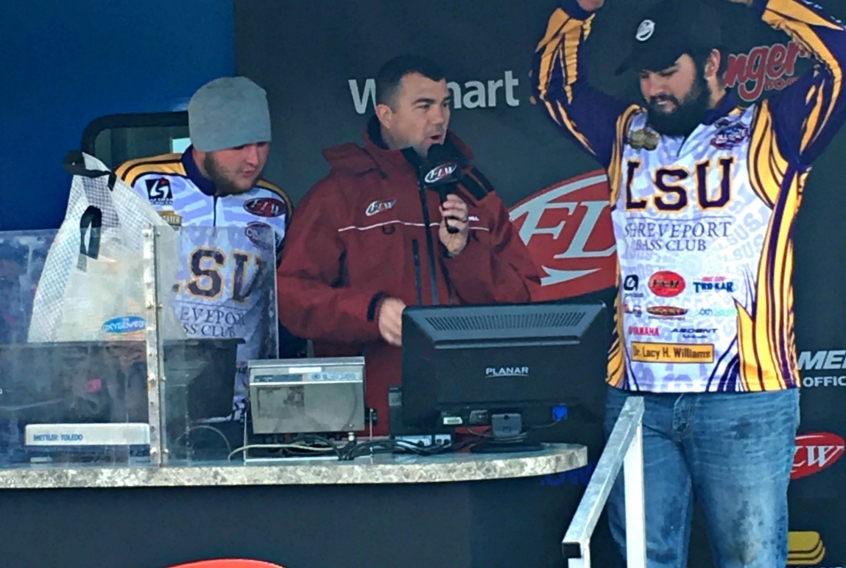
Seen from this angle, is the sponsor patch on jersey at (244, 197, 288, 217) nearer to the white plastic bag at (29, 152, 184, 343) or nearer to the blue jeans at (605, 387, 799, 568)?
the white plastic bag at (29, 152, 184, 343)

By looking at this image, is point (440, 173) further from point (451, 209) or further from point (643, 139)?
point (643, 139)

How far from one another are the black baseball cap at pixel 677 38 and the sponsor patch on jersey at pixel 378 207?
0.86 m

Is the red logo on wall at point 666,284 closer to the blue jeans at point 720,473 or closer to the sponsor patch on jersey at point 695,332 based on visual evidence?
the sponsor patch on jersey at point 695,332

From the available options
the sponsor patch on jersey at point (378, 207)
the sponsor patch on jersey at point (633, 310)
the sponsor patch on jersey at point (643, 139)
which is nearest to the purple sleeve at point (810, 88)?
the sponsor patch on jersey at point (643, 139)

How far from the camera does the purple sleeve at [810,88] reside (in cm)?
364

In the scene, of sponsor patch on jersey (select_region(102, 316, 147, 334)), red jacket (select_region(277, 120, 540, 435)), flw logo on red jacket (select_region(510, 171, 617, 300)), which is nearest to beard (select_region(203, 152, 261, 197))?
red jacket (select_region(277, 120, 540, 435))

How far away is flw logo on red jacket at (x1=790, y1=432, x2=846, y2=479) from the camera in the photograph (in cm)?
384

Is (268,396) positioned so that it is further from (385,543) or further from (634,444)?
(634,444)

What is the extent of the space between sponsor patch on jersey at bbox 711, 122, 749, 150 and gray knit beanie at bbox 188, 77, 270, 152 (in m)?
1.49

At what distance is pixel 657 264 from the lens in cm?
358

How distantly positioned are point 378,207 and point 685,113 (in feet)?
3.46

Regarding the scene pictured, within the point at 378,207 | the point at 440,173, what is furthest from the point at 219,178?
the point at 440,173

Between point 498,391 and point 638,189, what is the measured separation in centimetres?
99

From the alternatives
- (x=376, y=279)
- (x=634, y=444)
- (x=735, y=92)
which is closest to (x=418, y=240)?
(x=376, y=279)
